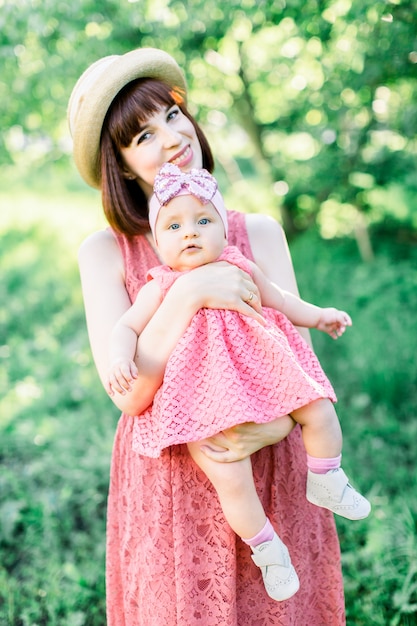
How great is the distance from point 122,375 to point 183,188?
509 mm

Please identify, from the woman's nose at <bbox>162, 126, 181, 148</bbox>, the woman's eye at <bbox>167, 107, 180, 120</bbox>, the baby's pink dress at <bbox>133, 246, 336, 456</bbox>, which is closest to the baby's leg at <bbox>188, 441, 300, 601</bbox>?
the baby's pink dress at <bbox>133, 246, 336, 456</bbox>

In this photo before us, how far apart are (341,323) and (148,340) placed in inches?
24.2

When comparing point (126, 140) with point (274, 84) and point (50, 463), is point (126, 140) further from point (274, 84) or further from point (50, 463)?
point (274, 84)

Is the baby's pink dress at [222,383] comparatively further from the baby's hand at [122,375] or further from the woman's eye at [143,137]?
the woman's eye at [143,137]

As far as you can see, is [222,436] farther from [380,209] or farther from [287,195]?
[380,209]

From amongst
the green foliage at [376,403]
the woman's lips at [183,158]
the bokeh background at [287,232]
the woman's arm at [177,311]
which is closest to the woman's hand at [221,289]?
the woman's arm at [177,311]

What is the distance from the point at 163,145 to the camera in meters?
1.83

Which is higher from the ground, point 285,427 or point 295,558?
point 285,427

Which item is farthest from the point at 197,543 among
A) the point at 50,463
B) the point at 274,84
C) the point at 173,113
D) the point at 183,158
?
the point at 274,84

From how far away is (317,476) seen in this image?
166 centimetres

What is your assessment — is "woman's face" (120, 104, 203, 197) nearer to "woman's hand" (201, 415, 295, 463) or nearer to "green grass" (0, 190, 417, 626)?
"woman's hand" (201, 415, 295, 463)

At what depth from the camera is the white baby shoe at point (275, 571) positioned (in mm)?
1560

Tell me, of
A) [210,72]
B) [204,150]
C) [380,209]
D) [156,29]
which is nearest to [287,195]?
[380,209]

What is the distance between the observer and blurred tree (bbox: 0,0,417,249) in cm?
271
